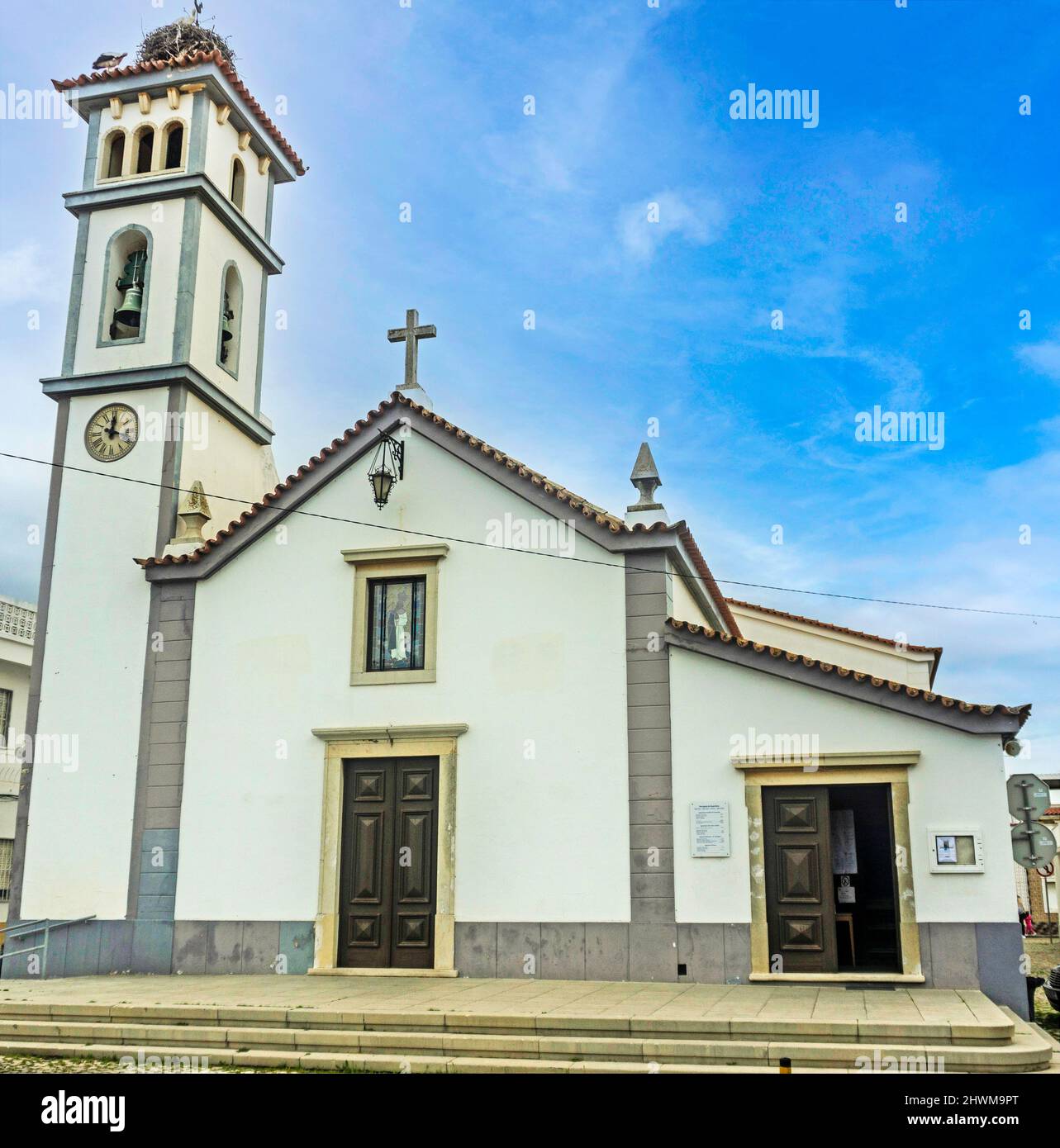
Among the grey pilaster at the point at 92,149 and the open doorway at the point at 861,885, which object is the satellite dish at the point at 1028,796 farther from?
the grey pilaster at the point at 92,149

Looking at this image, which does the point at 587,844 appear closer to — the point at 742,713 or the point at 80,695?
the point at 742,713

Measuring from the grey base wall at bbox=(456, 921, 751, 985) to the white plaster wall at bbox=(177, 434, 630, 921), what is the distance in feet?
0.62

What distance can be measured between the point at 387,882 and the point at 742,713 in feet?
16.3

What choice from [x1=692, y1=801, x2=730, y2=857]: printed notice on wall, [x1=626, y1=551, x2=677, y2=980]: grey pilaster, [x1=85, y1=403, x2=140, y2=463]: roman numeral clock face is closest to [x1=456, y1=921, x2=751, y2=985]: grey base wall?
[x1=626, y1=551, x2=677, y2=980]: grey pilaster

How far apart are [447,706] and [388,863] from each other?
212 cm

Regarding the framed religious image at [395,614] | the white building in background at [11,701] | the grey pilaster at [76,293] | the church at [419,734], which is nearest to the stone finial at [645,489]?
the church at [419,734]

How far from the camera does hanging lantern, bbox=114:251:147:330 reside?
1828 cm

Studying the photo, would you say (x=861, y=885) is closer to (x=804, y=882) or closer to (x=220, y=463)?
(x=804, y=882)

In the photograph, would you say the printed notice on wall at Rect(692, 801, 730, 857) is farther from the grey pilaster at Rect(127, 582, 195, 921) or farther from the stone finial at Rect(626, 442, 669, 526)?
the grey pilaster at Rect(127, 582, 195, 921)

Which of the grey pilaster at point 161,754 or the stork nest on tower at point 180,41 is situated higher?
the stork nest on tower at point 180,41

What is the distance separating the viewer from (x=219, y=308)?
1891 cm

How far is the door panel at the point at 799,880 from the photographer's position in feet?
43.5

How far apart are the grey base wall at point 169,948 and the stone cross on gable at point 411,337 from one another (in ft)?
24.8
